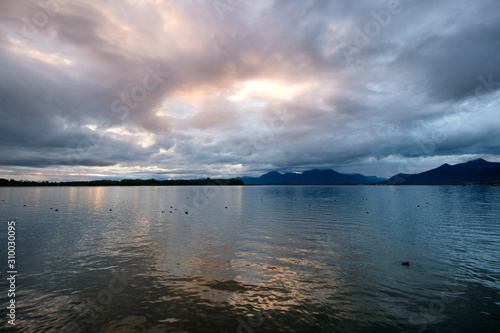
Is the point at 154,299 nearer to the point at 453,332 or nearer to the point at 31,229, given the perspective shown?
the point at 453,332

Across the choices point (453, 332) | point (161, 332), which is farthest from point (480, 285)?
point (161, 332)

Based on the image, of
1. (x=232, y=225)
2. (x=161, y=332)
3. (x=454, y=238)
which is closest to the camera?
(x=161, y=332)

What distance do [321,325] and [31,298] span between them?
65.6 feet

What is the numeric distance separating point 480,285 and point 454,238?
20.6 metres

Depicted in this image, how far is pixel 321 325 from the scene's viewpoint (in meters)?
14.2

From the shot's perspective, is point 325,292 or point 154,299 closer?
point 154,299

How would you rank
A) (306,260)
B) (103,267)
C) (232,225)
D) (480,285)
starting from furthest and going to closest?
(232,225), (306,260), (103,267), (480,285)

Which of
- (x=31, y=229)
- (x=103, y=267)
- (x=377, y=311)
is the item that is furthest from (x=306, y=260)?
(x=31, y=229)

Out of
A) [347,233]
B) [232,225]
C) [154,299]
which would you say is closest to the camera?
[154,299]

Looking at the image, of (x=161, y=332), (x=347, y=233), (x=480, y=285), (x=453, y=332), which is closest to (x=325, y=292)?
(x=453, y=332)

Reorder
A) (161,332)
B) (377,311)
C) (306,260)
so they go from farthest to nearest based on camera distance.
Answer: (306,260), (377,311), (161,332)

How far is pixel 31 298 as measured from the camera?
17.2 meters

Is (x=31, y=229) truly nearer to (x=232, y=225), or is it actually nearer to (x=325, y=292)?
(x=232, y=225)

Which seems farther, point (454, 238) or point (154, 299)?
point (454, 238)
